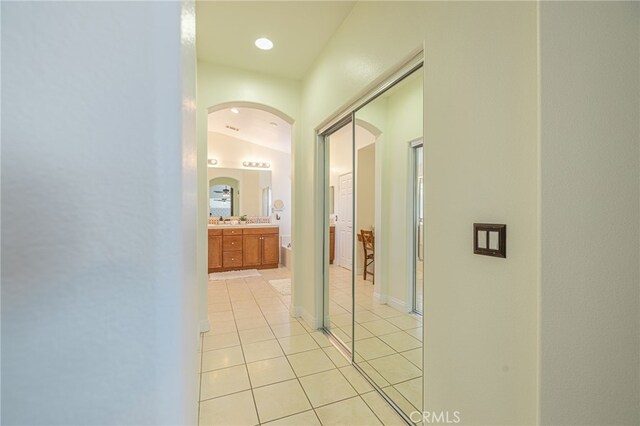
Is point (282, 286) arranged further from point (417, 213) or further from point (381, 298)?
point (417, 213)

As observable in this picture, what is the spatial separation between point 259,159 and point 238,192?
0.87 metres

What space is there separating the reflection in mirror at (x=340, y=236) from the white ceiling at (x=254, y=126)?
131cm

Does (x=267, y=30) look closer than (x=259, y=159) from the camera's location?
Yes

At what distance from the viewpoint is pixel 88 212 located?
0.21 metres

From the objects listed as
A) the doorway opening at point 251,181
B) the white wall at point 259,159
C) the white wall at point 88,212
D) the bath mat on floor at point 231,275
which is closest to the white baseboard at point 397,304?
the doorway opening at point 251,181

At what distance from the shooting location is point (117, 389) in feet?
0.72

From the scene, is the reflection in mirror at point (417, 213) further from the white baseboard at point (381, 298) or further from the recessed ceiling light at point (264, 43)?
the recessed ceiling light at point (264, 43)

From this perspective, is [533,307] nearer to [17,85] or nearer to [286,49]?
[17,85]

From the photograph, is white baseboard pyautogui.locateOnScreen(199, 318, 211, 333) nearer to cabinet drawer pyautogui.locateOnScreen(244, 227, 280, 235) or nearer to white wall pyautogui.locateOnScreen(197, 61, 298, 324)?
white wall pyautogui.locateOnScreen(197, 61, 298, 324)

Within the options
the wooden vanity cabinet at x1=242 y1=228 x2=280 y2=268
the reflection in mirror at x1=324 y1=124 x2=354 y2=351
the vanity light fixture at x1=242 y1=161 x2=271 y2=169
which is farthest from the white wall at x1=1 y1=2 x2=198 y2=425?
the vanity light fixture at x1=242 y1=161 x2=271 y2=169

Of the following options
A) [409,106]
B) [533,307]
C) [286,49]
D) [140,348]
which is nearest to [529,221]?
[533,307]

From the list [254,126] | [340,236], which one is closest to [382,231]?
[340,236]

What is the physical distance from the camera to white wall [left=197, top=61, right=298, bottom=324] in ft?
8.40

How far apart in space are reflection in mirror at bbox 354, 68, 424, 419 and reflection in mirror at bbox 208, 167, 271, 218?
3.19 meters
